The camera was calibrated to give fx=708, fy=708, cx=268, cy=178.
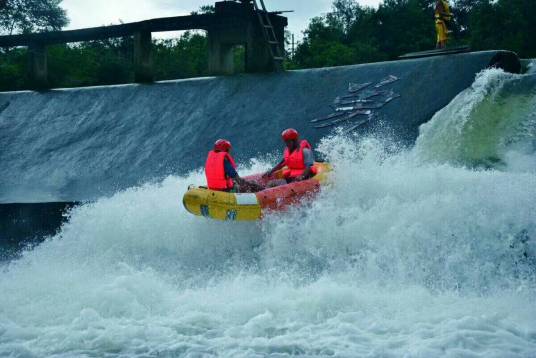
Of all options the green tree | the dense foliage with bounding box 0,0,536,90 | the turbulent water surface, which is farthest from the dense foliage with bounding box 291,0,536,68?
the turbulent water surface

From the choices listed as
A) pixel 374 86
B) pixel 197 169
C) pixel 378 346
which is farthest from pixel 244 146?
pixel 378 346

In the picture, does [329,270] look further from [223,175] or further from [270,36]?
[270,36]

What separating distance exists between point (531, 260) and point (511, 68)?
6038 millimetres

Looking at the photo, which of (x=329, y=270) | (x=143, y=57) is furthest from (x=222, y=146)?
(x=143, y=57)

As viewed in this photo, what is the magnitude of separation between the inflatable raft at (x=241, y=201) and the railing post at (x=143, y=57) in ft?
33.9

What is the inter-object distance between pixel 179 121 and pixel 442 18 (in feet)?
21.1

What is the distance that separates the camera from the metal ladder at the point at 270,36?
58.0 ft

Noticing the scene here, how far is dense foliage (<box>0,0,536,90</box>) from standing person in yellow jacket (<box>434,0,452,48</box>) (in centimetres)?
2546

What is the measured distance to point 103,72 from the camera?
148ft

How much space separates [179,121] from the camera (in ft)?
55.3

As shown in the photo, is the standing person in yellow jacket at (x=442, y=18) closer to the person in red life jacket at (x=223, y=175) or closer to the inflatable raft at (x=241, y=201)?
the inflatable raft at (x=241, y=201)

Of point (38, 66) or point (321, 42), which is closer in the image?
point (38, 66)

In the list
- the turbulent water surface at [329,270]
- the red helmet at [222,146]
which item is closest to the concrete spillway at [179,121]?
the turbulent water surface at [329,270]

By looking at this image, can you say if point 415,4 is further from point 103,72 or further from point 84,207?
point 84,207
